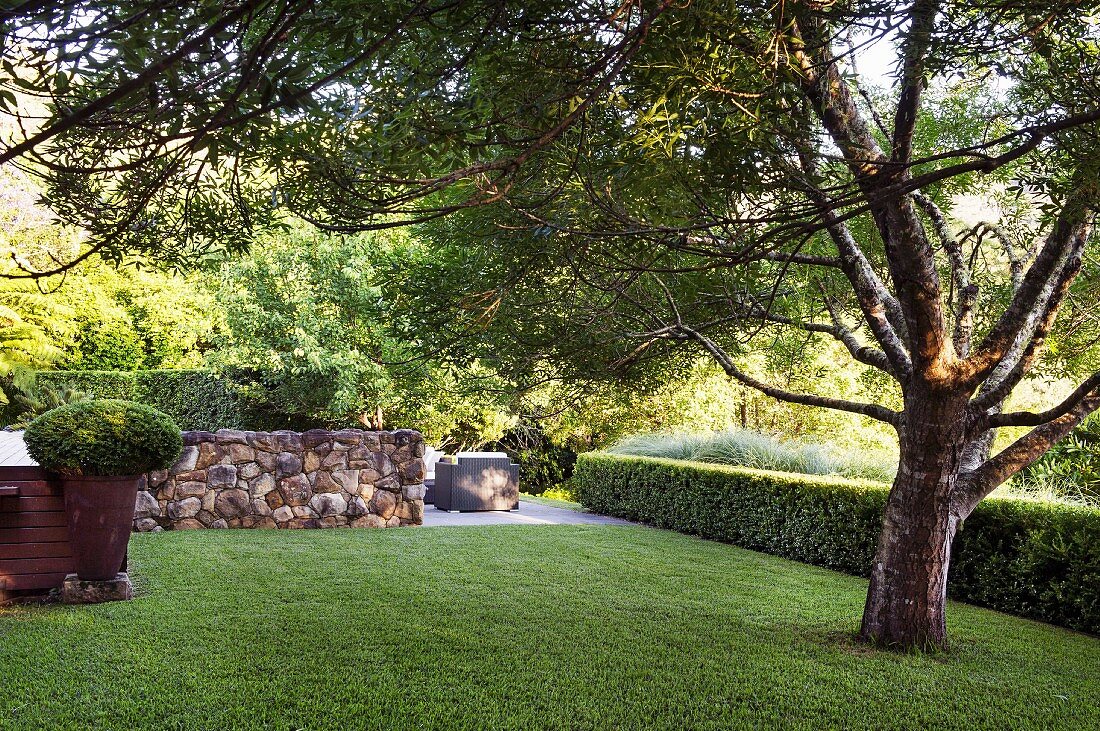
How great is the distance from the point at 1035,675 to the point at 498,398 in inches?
155

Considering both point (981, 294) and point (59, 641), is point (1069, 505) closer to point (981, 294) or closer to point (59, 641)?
point (981, 294)

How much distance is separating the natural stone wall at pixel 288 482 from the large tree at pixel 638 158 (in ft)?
16.2

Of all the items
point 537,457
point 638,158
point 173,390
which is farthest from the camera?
point 537,457

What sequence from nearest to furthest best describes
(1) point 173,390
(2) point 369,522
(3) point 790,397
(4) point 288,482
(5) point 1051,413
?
(5) point 1051,413
(3) point 790,397
(4) point 288,482
(2) point 369,522
(1) point 173,390

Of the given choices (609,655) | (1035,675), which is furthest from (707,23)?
(1035,675)

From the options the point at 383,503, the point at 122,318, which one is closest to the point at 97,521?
the point at 383,503

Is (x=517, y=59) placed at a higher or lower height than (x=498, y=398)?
higher

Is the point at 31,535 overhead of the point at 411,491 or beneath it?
overhead

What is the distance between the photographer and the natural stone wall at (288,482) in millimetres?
9094

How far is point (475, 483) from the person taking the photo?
12375mm

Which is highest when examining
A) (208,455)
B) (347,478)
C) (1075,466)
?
(1075,466)

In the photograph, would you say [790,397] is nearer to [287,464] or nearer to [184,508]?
[287,464]

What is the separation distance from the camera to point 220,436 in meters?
9.30

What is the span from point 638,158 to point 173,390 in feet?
54.6
